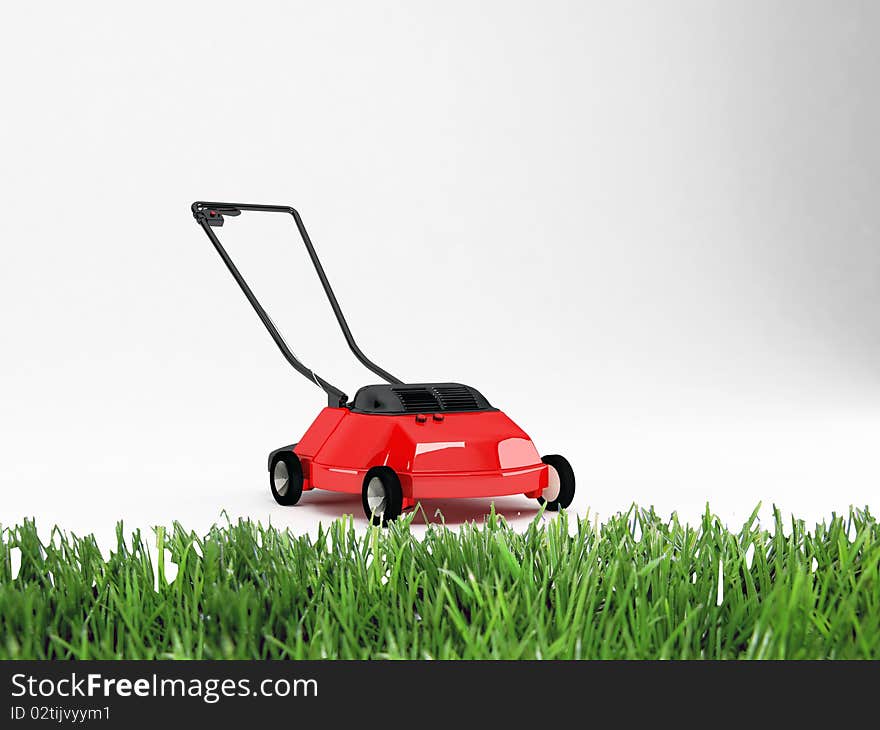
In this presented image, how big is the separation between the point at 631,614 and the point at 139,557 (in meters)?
1.00

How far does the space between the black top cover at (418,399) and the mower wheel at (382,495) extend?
0.27m

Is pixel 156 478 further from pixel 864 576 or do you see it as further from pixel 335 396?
pixel 864 576

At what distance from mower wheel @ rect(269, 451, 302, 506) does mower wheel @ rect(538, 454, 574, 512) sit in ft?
2.47

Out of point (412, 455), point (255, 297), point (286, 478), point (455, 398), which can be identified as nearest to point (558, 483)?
point (455, 398)

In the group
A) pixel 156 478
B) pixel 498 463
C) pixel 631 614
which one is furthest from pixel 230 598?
pixel 156 478

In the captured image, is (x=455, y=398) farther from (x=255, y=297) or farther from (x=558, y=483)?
(x=255, y=297)

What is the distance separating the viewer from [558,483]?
4.12m

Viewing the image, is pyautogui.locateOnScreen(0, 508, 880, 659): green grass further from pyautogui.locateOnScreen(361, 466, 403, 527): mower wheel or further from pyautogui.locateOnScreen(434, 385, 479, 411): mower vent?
pyautogui.locateOnScreen(434, 385, 479, 411): mower vent

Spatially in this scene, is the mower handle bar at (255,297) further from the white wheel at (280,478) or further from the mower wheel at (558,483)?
the mower wheel at (558,483)

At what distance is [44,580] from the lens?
98.5 inches

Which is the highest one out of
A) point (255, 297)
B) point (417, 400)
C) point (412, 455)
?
point (255, 297)

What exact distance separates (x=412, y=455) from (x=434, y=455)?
64 mm

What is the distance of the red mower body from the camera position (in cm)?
388

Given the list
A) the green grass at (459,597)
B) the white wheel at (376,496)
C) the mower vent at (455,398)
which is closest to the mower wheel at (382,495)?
the white wheel at (376,496)
